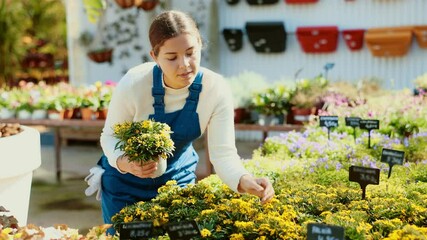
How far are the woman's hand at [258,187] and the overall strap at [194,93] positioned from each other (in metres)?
0.37

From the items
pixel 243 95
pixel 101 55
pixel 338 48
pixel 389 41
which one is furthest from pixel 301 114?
pixel 101 55

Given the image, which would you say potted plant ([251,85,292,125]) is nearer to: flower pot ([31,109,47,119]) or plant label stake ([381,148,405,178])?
flower pot ([31,109,47,119])

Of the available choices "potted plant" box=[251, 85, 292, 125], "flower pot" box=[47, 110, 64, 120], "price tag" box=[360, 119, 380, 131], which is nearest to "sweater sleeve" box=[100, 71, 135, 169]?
"price tag" box=[360, 119, 380, 131]

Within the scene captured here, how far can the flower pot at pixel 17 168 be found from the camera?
3.18m

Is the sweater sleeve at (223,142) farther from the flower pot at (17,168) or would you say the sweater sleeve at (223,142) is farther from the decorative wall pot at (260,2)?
the decorative wall pot at (260,2)

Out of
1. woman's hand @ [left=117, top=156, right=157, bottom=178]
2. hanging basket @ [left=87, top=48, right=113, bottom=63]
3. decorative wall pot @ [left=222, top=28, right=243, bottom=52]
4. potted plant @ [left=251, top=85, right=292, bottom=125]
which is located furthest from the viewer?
hanging basket @ [left=87, top=48, right=113, bottom=63]

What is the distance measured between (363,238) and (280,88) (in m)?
3.79

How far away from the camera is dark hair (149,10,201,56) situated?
224 centimetres

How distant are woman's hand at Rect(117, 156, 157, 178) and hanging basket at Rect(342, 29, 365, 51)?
→ 20.6 feet

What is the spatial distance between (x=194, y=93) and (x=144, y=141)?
0.36m

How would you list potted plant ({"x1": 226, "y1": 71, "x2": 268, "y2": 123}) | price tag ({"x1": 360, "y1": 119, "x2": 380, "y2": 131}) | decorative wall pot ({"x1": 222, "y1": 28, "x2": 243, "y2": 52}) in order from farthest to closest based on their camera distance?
decorative wall pot ({"x1": 222, "y1": 28, "x2": 243, "y2": 52}) < potted plant ({"x1": 226, "y1": 71, "x2": 268, "y2": 123}) < price tag ({"x1": 360, "y1": 119, "x2": 380, "y2": 131})

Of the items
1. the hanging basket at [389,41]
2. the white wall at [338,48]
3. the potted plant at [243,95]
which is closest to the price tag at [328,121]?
the potted plant at [243,95]

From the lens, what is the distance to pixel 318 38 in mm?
8297

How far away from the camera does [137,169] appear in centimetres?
224
